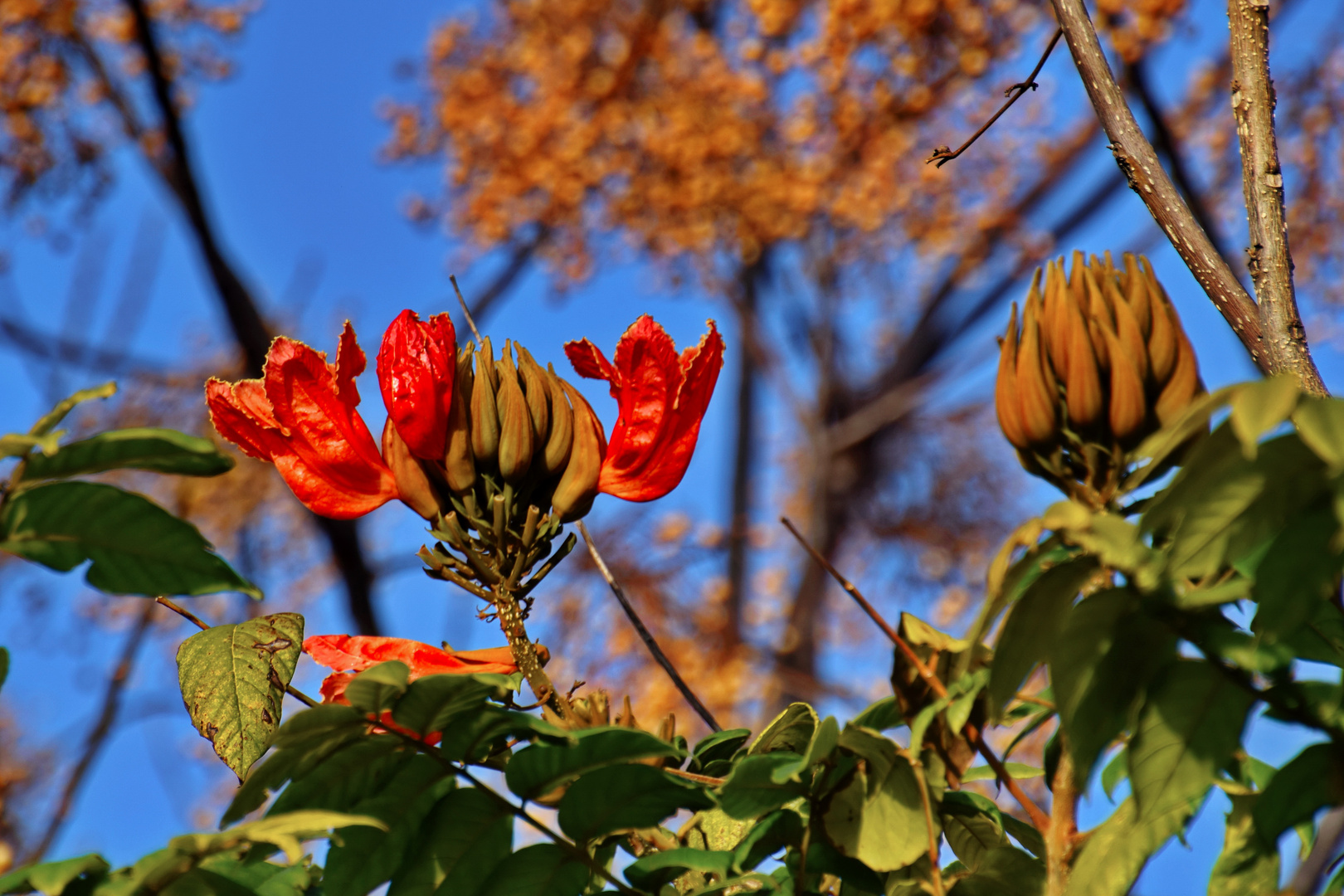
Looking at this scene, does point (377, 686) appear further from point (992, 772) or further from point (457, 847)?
point (992, 772)

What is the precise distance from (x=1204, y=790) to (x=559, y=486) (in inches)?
16.3

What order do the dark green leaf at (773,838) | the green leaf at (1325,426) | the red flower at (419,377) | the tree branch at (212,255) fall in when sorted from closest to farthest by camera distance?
the green leaf at (1325,426) < the dark green leaf at (773,838) < the red flower at (419,377) < the tree branch at (212,255)

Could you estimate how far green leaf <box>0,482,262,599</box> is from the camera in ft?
1.41

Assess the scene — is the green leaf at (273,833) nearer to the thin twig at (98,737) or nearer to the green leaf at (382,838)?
the green leaf at (382,838)

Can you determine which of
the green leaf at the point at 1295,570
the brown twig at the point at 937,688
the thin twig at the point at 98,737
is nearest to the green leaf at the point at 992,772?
the brown twig at the point at 937,688

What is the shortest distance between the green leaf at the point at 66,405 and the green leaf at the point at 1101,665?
0.38 m

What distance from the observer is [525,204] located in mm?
5586

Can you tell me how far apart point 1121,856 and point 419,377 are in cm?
45

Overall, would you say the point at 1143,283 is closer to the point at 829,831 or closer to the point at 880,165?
the point at 829,831

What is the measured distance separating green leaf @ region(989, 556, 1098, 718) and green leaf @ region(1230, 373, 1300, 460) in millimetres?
101

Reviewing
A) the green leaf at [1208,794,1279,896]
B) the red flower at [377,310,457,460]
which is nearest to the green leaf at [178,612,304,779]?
the red flower at [377,310,457,460]

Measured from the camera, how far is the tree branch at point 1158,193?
2.02ft

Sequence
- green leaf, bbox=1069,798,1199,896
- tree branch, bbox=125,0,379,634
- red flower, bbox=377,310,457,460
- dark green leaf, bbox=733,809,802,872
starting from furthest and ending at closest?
tree branch, bbox=125,0,379,634
red flower, bbox=377,310,457,460
dark green leaf, bbox=733,809,802,872
green leaf, bbox=1069,798,1199,896

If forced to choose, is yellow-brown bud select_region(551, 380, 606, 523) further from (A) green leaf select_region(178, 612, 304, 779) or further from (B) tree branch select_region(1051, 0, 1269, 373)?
(B) tree branch select_region(1051, 0, 1269, 373)
